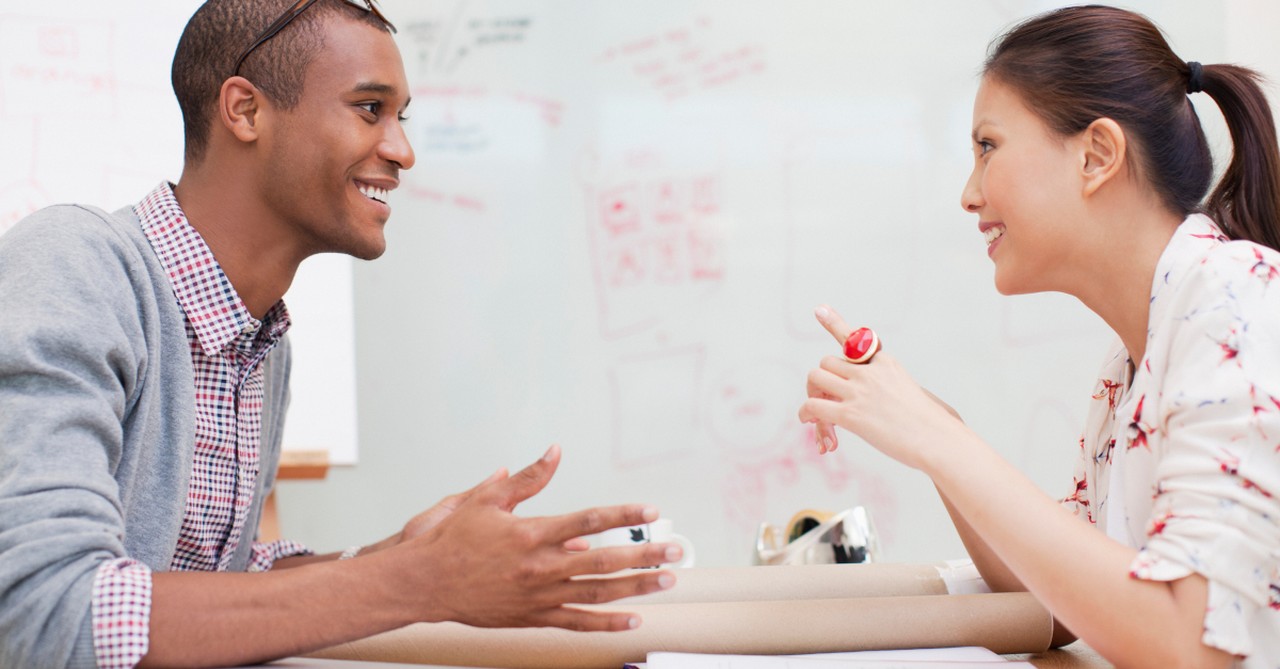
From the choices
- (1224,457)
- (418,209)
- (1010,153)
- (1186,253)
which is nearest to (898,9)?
(418,209)

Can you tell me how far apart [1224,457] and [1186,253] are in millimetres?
226

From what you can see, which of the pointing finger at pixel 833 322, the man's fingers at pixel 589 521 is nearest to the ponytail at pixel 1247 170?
the pointing finger at pixel 833 322

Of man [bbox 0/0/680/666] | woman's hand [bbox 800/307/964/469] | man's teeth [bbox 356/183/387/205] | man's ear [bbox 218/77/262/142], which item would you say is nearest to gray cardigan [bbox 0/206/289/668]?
man [bbox 0/0/680/666]

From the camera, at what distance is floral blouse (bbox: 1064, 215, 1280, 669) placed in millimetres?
744

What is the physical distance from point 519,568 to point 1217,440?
Answer: 0.52 metres

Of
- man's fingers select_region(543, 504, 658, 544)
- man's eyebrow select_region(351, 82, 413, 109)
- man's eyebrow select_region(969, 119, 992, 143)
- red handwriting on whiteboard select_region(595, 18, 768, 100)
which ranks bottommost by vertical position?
man's fingers select_region(543, 504, 658, 544)

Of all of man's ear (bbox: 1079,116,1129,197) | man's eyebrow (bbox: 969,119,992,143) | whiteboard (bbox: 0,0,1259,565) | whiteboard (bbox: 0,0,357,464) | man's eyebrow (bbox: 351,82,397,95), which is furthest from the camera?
whiteboard (bbox: 0,0,1259,565)

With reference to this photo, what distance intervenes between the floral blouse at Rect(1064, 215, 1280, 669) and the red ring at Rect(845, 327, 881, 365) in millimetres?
230

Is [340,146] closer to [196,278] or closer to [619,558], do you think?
[196,278]

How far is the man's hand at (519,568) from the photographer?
0.74 meters

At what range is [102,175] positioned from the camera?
2002 millimetres

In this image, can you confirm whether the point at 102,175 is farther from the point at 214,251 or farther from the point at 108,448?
the point at 108,448

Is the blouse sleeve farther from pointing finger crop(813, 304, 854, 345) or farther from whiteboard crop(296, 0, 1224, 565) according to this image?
whiteboard crop(296, 0, 1224, 565)

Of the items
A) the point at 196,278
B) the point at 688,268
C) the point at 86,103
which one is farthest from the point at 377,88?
the point at 688,268
